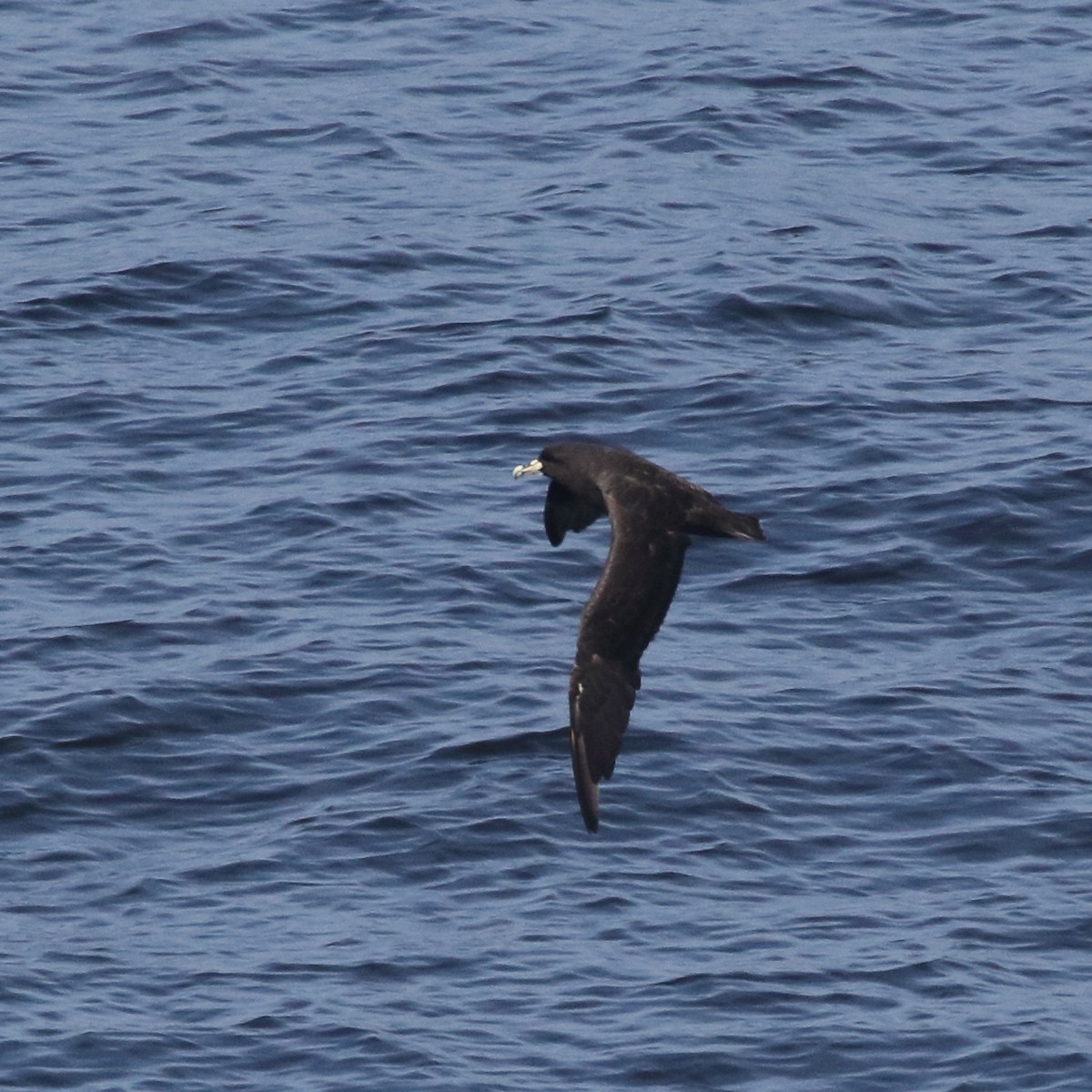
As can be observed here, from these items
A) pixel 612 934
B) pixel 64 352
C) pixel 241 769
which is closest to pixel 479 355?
pixel 64 352

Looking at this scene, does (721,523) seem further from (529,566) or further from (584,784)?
(529,566)

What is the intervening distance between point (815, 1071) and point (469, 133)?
40.1 feet

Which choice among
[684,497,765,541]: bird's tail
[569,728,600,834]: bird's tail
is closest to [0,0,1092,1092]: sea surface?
[569,728,600,834]: bird's tail

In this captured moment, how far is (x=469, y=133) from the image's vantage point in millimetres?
21938

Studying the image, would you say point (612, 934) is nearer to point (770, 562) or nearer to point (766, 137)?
point (770, 562)

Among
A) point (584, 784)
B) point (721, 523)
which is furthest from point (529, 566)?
point (584, 784)

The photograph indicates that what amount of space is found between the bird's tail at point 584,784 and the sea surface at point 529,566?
146 centimetres

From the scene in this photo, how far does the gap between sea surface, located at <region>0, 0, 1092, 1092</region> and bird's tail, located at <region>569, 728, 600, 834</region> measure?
1464 mm

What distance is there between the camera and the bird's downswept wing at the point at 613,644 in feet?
33.9

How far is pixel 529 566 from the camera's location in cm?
1520

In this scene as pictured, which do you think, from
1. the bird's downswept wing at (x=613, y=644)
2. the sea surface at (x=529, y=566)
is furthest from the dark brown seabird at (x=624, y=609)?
the sea surface at (x=529, y=566)

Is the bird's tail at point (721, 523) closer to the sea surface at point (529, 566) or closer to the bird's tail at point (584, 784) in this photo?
the bird's tail at point (584, 784)

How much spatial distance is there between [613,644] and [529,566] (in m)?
4.89

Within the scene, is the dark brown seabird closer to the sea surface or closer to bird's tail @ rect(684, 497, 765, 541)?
bird's tail @ rect(684, 497, 765, 541)
